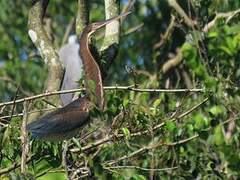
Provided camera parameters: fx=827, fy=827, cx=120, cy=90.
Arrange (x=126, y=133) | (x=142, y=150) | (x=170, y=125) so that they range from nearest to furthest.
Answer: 1. (x=126, y=133)
2. (x=170, y=125)
3. (x=142, y=150)

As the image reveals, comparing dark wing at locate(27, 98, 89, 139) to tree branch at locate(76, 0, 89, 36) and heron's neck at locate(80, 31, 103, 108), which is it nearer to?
heron's neck at locate(80, 31, 103, 108)

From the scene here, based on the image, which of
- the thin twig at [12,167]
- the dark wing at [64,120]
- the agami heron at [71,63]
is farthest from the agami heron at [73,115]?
the agami heron at [71,63]

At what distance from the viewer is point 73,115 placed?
3.62 metres

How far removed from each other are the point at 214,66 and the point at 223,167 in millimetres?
971

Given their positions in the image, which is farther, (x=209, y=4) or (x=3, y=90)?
(x=3, y=90)

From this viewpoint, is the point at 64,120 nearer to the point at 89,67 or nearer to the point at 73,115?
the point at 73,115

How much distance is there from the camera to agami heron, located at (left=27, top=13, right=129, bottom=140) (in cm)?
352

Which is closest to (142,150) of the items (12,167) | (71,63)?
(12,167)

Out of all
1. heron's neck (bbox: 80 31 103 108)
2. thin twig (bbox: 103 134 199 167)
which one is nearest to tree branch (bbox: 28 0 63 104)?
heron's neck (bbox: 80 31 103 108)

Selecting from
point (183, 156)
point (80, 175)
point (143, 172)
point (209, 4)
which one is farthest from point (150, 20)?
point (80, 175)

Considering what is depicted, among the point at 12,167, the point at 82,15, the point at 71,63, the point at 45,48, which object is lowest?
the point at 12,167

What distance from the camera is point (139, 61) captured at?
7.83 m

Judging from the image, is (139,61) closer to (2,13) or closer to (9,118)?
(2,13)

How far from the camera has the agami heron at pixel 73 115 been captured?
139 inches
